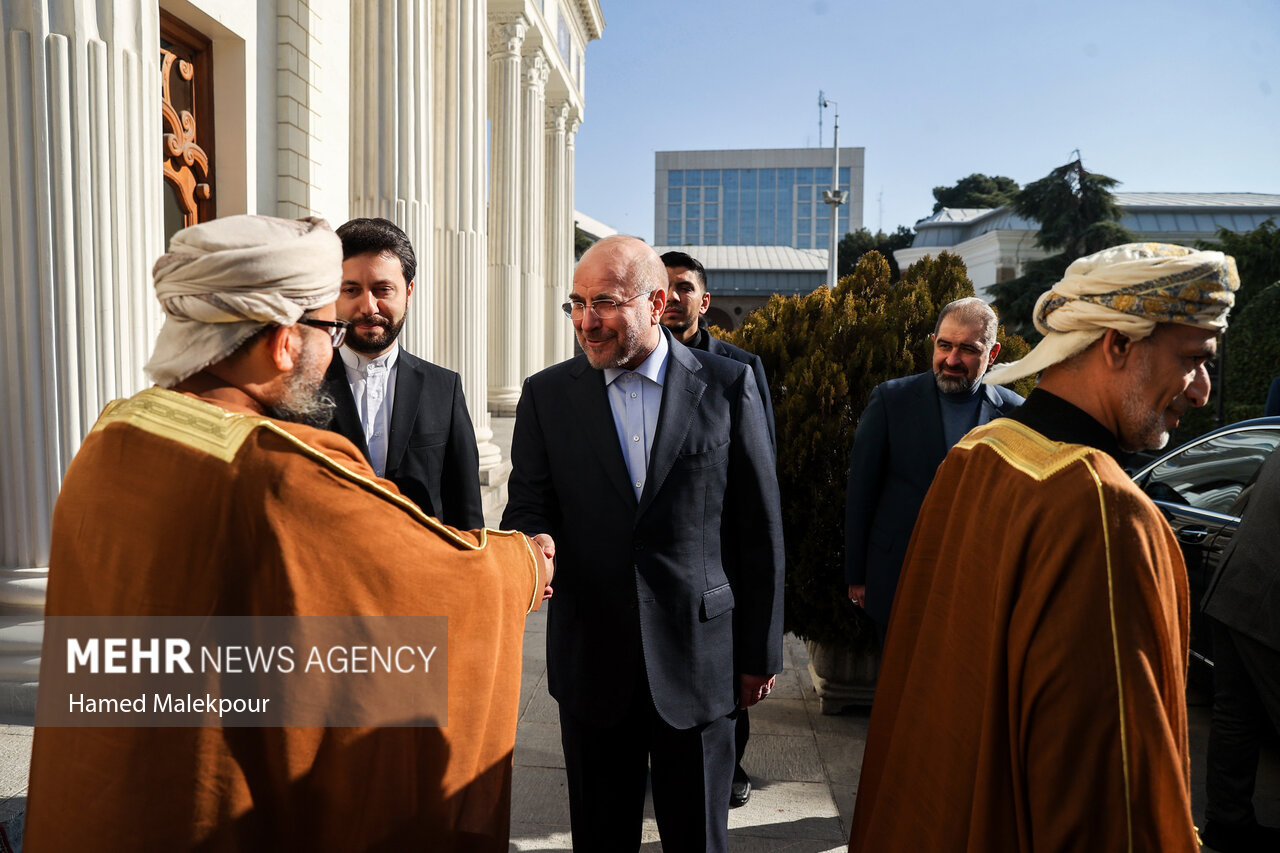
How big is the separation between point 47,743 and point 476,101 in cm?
947

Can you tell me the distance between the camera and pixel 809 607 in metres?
4.55

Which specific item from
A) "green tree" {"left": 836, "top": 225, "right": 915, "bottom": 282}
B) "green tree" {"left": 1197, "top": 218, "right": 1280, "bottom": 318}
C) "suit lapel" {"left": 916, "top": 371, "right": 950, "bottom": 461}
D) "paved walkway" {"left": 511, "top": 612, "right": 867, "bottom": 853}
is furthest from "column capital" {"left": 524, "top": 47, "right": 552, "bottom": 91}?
"green tree" {"left": 836, "top": 225, "right": 915, "bottom": 282}

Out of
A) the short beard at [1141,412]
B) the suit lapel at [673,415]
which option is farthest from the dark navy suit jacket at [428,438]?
the short beard at [1141,412]

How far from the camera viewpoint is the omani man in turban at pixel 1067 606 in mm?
1556

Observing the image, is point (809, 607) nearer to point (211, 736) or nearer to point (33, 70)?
point (211, 736)

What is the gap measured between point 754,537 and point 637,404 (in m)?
0.57

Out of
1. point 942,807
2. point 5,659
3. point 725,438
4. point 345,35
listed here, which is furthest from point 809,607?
point 345,35

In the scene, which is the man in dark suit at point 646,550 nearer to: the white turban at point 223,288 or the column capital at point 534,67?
the white turban at point 223,288

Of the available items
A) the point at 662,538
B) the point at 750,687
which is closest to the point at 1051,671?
the point at 662,538

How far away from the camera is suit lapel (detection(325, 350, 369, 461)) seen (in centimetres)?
292

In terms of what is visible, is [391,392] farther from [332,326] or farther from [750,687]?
[750,687]

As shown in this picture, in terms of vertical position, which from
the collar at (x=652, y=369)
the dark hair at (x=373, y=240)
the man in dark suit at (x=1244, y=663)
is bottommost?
the man in dark suit at (x=1244, y=663)

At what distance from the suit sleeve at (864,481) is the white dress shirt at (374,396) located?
6.55 ft

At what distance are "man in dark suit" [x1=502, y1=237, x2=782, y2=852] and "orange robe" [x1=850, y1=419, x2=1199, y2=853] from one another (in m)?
0.87
